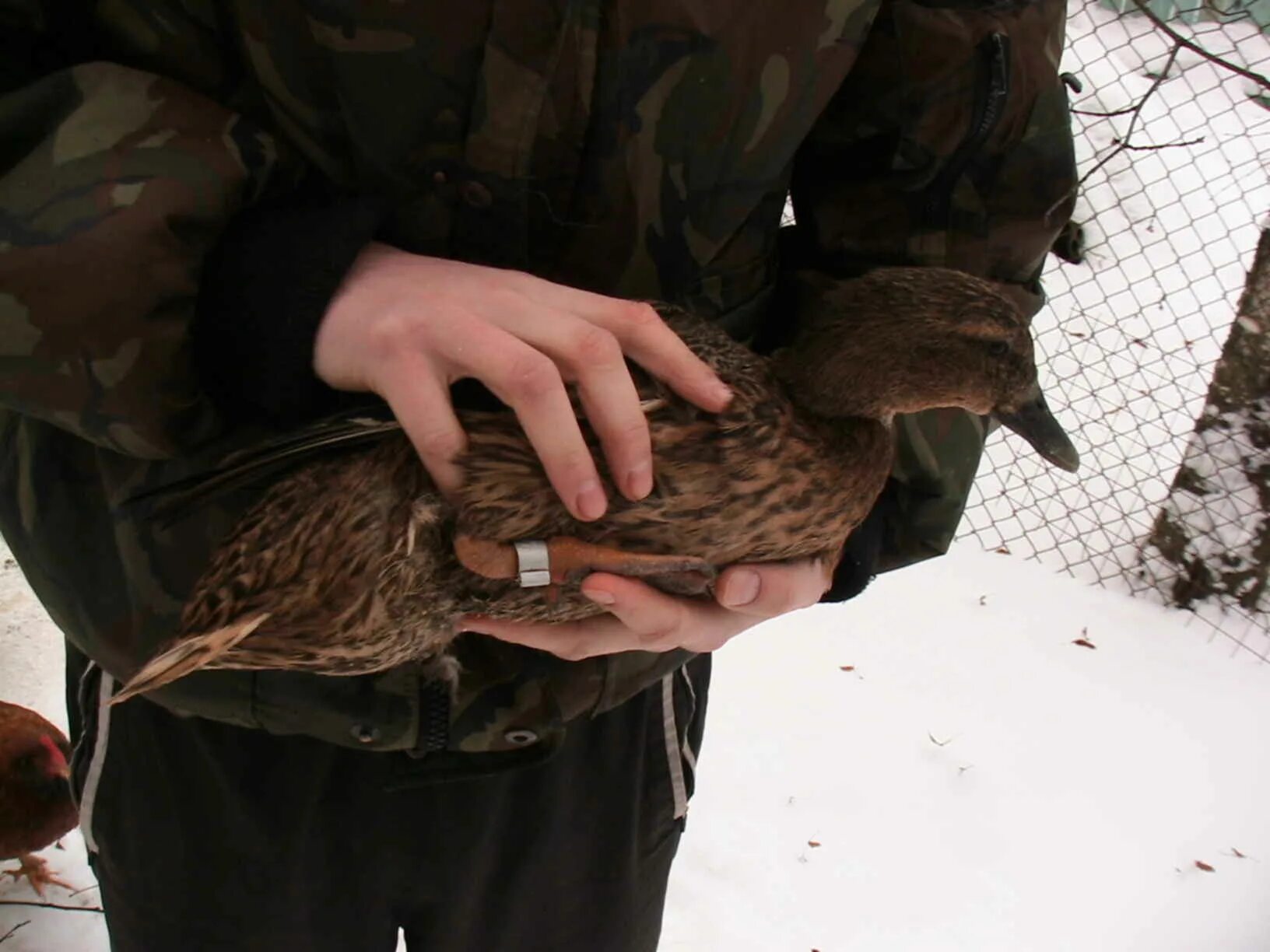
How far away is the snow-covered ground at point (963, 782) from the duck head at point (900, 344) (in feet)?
7.25

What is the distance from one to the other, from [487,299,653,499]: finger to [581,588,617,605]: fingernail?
157 millimetres

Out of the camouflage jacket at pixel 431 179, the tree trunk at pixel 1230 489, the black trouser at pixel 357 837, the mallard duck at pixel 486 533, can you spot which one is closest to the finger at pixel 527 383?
the mallard duck at pixel 486 533

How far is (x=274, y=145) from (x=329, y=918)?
1262 mm

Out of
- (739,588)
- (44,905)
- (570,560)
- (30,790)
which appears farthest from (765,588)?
(44,905)

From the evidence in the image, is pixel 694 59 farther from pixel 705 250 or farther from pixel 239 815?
pixel 239 815

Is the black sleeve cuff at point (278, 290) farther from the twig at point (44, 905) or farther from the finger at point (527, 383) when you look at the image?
the twig at point (44, 905)

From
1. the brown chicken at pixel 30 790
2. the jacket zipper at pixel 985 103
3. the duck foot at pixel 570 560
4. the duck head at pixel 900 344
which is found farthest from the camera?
the brown chicken at pixel 30 790

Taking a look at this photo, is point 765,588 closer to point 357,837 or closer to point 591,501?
point 591,501

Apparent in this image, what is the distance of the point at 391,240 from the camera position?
1.34 m

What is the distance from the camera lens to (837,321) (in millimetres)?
1567

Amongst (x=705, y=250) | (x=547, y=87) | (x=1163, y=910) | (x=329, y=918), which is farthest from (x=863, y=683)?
(x=547, y=87)

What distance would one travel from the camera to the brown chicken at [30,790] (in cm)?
302

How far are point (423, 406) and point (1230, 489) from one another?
4.53 m

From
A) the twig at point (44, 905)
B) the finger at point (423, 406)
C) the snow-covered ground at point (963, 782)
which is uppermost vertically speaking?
the finger at point (423, 406)
